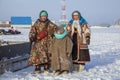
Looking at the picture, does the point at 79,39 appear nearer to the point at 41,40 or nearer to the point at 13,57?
the point at 41,40

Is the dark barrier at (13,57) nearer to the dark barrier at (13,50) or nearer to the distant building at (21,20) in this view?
the dark barrier at (13,50)

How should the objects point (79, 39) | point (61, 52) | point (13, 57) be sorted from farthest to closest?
point (13, 57) → point (79, 39) → point (61, 52)

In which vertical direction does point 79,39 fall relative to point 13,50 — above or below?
above

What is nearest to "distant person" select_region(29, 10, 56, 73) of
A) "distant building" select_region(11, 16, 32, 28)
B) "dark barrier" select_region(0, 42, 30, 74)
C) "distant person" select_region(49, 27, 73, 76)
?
"distant person" select_region(49, 27, 73, 76)

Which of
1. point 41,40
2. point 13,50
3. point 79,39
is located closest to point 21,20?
point 13,50

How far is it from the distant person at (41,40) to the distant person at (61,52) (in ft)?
0.42

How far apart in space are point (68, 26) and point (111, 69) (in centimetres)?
147

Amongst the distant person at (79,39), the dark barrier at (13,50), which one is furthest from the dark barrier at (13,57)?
the distant person at (79,39)

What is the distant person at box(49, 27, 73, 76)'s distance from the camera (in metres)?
8.17

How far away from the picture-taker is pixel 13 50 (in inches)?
356

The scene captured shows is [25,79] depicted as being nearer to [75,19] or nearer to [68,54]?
[68,54]

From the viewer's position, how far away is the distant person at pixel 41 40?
8.18 meters

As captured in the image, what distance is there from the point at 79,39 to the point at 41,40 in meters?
0.95

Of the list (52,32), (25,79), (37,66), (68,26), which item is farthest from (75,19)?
(25,79)
